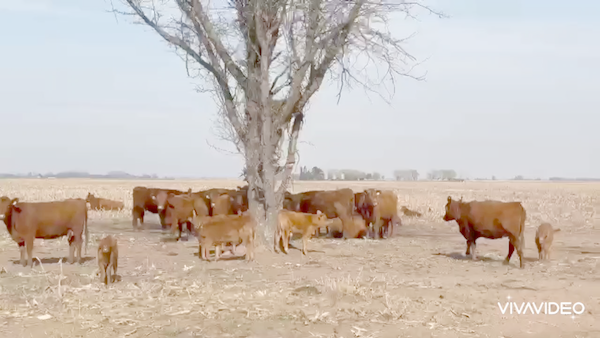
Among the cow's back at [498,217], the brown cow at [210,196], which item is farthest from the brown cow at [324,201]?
the cow's back at [498,217]

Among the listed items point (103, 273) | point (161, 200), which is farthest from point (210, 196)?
point (103, 273)

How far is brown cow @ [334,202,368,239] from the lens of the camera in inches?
667

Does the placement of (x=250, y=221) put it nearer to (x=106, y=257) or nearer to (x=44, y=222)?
(x=106, y=257)

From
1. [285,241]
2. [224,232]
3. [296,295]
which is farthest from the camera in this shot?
[285,241]

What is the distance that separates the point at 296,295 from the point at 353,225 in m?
9.03

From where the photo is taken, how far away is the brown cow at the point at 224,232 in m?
11.7

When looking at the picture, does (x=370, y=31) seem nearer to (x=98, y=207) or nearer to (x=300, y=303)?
(x=300, y=303)

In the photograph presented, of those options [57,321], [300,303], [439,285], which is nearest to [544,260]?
[439,285]

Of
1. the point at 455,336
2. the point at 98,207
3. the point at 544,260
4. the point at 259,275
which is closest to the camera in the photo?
the point at 455,336

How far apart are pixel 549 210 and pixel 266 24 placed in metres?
19.0

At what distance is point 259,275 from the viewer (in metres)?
10.2

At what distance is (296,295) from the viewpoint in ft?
26.7

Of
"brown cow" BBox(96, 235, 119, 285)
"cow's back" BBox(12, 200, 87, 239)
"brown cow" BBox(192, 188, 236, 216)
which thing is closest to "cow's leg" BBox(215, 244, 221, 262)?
"cow's back" BBox(12, 200, 87, 239)

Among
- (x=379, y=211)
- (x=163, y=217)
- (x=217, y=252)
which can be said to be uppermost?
(x=379, y=211)
